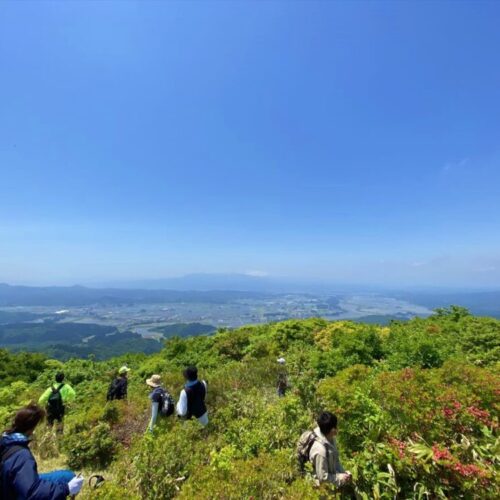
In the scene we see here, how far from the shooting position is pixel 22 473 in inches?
102

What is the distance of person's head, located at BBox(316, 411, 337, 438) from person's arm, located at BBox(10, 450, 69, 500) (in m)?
2.67

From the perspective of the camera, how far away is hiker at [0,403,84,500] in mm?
2545

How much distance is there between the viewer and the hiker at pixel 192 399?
5.76m

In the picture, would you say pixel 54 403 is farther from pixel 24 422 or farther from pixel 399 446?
pixel 399 446

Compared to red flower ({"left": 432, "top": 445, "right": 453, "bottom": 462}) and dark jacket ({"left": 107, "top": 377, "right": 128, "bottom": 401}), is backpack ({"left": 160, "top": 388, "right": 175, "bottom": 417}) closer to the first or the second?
dark jacket ({"left": 107, "top": 377, "right": 128, "bottom": 401})

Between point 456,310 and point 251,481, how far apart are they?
636 inches

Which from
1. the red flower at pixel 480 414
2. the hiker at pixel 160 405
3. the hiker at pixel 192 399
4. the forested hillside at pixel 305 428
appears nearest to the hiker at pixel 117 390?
the forested hillside at pixel 305 428

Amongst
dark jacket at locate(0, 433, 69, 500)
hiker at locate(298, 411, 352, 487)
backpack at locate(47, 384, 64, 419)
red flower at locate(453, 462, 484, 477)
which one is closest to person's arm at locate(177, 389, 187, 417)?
hiker at locate(298, 411, 352, 487)

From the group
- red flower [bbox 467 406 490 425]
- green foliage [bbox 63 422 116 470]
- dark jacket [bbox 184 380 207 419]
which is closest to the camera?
red flower [bbox 467 406 490 425]

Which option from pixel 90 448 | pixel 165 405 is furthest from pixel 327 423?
pixel 90 448

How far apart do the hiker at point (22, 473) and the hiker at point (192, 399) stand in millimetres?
2933

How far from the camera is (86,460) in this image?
18.8ft

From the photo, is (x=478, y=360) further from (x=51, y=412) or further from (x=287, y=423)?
(x=51, y=412)

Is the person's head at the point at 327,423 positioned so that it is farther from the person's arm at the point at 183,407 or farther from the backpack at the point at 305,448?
the person's arm at the point at 183,407
